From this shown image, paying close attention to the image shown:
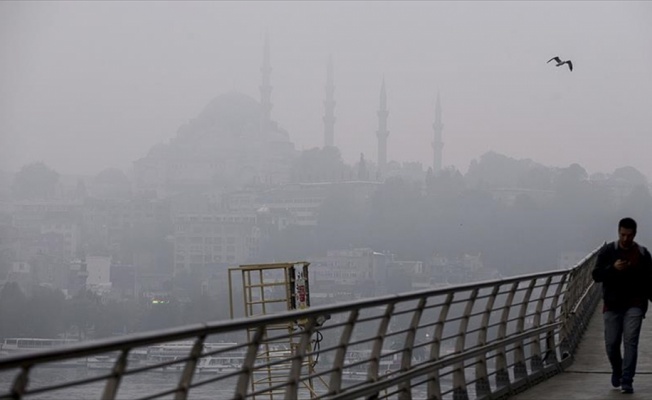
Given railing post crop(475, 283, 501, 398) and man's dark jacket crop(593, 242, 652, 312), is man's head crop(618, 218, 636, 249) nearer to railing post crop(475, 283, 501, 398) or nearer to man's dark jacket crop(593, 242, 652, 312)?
man's dark jacket crop(593, 242, 652, 312)

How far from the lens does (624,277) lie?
467 inches

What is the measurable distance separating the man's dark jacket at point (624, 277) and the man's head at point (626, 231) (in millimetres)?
138

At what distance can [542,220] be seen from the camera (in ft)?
583

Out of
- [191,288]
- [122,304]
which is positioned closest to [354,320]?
[122,304]

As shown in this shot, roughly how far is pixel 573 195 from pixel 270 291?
234 feet

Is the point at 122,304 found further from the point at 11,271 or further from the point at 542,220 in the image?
the point at 542,220

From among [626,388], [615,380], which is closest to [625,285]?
[626,388]

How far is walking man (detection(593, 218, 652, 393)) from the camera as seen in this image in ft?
38.6

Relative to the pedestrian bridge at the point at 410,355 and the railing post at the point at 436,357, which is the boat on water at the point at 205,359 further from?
the railing post at the point at 436,357

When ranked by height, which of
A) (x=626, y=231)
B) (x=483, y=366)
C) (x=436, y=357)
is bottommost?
(x=483, y=366)

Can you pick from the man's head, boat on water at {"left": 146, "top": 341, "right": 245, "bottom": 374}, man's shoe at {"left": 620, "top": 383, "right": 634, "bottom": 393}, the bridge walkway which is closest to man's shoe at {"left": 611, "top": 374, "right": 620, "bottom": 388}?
A: the bridge walkway

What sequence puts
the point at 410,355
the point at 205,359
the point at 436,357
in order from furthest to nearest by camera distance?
1. the point at 205,359
2. the point at 436,357
3. the point at 410,355

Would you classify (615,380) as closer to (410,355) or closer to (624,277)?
(624,277)

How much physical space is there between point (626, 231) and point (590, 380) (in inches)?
107
